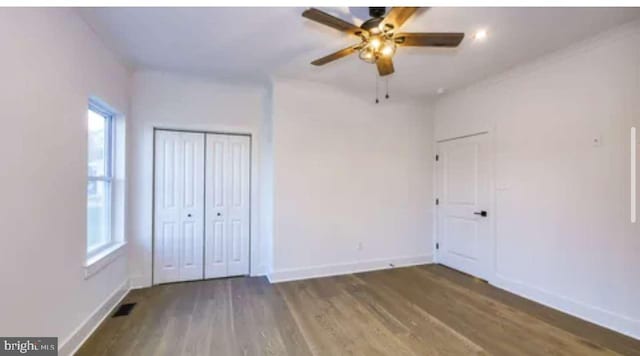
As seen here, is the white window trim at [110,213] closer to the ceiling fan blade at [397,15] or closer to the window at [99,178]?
the window at [99,178]

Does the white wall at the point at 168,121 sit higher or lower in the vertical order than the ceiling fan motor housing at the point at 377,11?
lower

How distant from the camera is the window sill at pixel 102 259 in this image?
2527 mm

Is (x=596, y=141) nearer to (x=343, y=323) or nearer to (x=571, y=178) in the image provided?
(x=571, y=178)

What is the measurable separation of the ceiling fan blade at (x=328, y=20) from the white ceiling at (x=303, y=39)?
0.33m

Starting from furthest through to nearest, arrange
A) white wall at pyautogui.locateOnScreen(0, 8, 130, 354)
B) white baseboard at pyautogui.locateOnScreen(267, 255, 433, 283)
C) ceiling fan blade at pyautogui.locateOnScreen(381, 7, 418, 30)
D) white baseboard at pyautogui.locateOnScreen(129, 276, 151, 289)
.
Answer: white baseboard at pyautogui.locateOnScreen(267, 255, 433, 283) → white baseboard at pyautogui.locateOnScreen(129, 276, 151, 289) → ceiling fan blade at pyautogui.locateOnScreen(381, 7, 418, 30) → white wall at pyautogui.locateOnScreen(0, 8, 130, 354)

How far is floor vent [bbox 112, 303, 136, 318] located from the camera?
9.61 feet

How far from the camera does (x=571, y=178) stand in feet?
9.91

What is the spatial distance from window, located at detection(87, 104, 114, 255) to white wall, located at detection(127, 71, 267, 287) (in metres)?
0.28

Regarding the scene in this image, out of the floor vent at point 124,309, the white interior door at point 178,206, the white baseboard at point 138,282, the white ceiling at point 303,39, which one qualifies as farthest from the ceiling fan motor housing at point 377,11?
the white baseboard at point 138,282

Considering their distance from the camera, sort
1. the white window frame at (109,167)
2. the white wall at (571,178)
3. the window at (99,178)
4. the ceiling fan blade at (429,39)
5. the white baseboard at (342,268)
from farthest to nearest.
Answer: the white baseboard at (342,268)
the white window frame at (109,167)
the window at (99,178)
the white wall at (571,178)
the ceiling fan blade at (429,39)

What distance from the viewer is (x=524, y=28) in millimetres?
2619

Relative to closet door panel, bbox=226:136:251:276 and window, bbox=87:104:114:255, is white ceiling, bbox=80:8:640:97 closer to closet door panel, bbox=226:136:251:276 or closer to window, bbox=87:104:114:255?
window, bbox=87:104:114:255

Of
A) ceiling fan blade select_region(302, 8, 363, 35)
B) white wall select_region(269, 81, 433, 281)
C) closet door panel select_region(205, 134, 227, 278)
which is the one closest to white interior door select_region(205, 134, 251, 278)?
closet door panel select_region(205, 134, 227, 278)

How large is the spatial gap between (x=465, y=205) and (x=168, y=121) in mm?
4378
